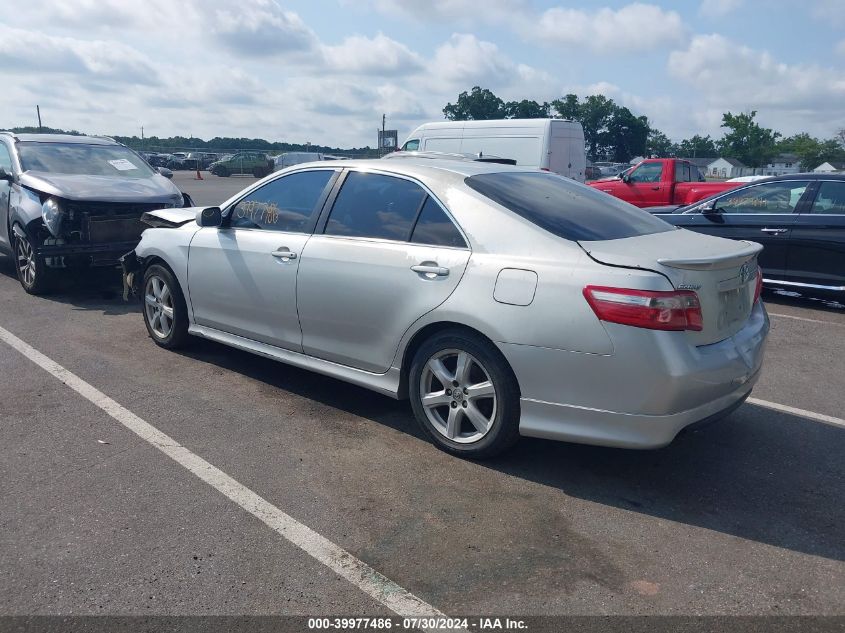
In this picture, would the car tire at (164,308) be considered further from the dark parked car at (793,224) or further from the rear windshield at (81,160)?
the dark parked car at (793,224)

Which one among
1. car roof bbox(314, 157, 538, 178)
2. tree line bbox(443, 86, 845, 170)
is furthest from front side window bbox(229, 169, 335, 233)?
tree line bbox(443, 86, 845, 170)

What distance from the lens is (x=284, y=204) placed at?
5156 millimetres

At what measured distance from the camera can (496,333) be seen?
3762 mm

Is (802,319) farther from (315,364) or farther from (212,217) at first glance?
(212,217)

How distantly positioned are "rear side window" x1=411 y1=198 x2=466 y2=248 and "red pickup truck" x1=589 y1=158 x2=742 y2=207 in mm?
13798

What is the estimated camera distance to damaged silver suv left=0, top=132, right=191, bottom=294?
8.02 metres

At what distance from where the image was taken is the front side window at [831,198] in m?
8.22

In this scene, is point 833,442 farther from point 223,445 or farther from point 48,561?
point 48,561

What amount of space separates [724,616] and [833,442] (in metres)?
2.20

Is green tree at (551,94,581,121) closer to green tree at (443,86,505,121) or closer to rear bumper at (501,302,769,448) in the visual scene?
green tree at (443,86,505,121)

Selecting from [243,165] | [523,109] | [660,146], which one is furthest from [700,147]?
[243,165]

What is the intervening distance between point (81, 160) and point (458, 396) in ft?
23.9

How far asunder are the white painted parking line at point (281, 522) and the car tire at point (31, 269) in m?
3.52

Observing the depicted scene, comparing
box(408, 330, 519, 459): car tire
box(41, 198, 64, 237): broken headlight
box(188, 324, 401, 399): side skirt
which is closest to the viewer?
box(408, 330, 519, 459): car tire
